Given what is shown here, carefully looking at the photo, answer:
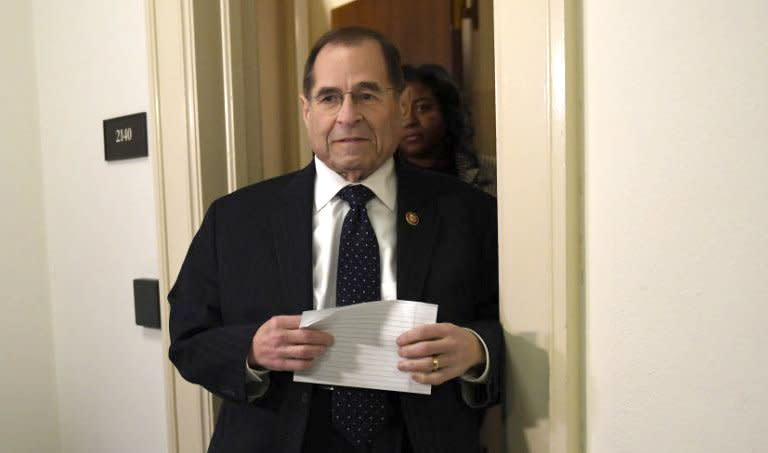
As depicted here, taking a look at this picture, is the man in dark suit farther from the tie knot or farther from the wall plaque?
the wall plaque

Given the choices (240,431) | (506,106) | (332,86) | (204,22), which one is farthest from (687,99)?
(204,22)

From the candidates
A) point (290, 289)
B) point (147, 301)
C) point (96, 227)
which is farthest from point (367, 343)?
point (96, 227)

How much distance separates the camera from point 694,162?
844mm

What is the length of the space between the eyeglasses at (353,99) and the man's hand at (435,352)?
0.46m

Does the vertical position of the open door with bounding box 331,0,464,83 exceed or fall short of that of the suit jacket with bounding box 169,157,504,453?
it exceeds it

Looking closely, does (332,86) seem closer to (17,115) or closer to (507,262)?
(507,262)

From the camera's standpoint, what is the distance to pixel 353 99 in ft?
3.77

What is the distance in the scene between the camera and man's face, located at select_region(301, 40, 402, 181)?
115cm

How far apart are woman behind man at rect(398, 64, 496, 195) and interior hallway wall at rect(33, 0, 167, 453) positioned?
0.76 metres

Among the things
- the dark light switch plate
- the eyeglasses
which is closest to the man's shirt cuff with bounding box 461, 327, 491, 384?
the eyeglasses

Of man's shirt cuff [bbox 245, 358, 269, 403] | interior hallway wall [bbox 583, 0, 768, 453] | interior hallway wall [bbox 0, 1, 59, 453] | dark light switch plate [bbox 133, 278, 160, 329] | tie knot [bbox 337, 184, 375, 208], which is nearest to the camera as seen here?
interior hallway wall [bbox 583, 0, 768, 453]

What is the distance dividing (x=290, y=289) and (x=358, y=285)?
0.13 m

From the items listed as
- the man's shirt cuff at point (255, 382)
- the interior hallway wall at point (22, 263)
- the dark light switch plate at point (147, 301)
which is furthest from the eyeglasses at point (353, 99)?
the interior hallway wall at point (22, 263)

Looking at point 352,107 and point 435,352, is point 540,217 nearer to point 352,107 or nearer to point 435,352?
point 435,352
